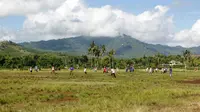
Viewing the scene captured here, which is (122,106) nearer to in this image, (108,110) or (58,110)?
(108,110)

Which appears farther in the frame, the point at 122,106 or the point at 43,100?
the point at 43,100

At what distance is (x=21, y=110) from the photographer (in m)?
23.1

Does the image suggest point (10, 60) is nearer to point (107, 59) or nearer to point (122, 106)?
point (107, 59)

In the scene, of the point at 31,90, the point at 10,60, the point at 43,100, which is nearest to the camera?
the point at 43,100

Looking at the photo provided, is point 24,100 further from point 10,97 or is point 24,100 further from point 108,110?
point 108,110

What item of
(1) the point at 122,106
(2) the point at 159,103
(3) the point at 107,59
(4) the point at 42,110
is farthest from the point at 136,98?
(3) the point at 107,59

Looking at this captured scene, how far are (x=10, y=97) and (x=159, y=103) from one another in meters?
12.5

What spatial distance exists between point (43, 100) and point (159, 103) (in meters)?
9.69

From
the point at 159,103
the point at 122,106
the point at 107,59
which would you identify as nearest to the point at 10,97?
the point at 122,106

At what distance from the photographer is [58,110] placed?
22812 mm

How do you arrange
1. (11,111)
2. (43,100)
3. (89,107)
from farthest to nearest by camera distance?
(43,100), (89,107), (11,111)

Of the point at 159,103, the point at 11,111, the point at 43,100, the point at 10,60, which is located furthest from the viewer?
the point at 10,60

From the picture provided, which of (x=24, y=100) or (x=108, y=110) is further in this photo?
(x=24, y=100)

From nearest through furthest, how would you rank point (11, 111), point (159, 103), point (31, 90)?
1. point (11, 111)
2. point (159, 103)
3. point (31, 90)
